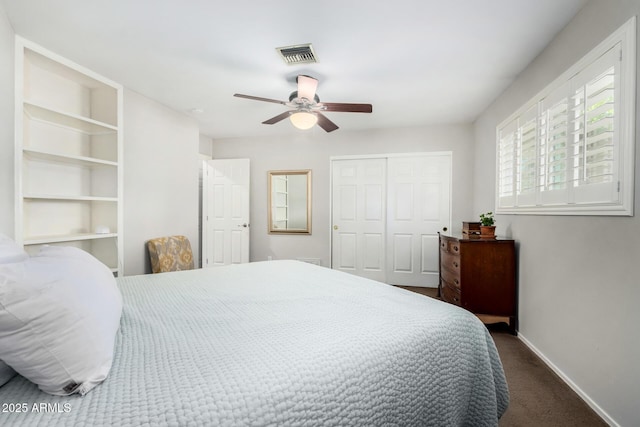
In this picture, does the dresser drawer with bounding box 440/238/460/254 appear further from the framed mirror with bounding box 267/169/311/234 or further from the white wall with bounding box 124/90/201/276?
the white wall with bounding box 124/90/201/276

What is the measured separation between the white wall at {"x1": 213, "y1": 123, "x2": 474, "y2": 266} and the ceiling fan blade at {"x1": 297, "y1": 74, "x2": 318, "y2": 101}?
182 centimetres

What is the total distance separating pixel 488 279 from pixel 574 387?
107 centimetres

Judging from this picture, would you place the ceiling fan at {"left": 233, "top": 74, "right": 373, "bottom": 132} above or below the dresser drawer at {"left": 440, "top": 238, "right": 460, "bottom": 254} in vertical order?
above

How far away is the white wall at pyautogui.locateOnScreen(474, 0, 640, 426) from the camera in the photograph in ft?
4.93

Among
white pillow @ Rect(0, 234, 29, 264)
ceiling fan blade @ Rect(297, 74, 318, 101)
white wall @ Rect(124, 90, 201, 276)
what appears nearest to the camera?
white pillow @ Rect(0, 234, 29, 264)

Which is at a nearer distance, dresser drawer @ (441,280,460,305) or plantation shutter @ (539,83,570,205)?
plantation shutter @ (539,83,570,205)

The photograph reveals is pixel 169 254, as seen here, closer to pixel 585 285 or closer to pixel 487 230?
pixel 487 230

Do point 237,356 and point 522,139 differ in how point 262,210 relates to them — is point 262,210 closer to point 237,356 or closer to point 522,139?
point 522,139

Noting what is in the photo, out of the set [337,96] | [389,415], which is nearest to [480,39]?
[337,96]

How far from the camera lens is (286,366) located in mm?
833

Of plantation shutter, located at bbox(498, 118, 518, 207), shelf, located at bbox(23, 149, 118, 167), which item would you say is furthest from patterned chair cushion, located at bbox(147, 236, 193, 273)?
plantation shutter, located at bbox(498, 118, 518, 207)

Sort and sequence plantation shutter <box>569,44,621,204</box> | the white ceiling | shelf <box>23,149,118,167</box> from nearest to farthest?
1. plantation shutter <box>569,44,621,204</box>
2. the white ceiling
3. shelf <box>23,149,118,167</box>

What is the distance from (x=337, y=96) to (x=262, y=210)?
2.52 m

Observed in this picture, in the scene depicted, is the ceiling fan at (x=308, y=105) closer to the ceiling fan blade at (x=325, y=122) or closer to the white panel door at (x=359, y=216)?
the ceiling fan blade at (x=325, y=122)
